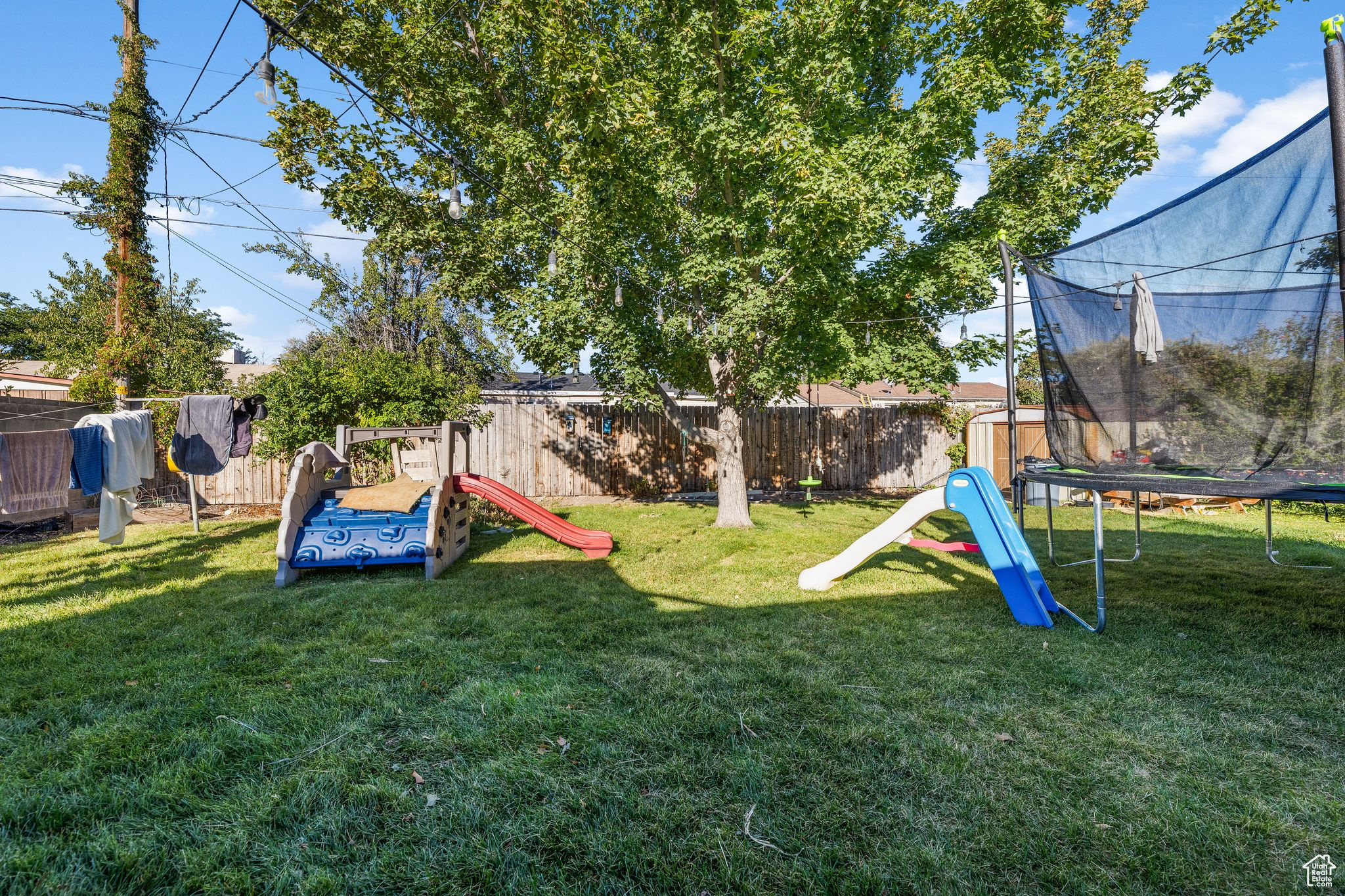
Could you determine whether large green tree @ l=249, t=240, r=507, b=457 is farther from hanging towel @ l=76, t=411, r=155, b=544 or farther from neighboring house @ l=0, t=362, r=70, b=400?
neighboring house @ l=0, t=362, r=70, b=400

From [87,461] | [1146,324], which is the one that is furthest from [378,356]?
[1146,324]

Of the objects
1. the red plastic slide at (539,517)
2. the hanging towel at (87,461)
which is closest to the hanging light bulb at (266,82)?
the hanging towel at (87,461)

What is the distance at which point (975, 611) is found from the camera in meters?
4.24

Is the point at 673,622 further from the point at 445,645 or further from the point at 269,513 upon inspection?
the point at 269,513

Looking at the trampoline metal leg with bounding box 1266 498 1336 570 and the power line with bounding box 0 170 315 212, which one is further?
the power line with bounding box 0 170 315 212

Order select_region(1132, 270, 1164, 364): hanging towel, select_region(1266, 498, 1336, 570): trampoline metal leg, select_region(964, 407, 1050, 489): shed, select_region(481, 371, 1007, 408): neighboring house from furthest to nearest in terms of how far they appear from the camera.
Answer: select_region(481, 371, 1007, 408): neighboring house
select_region(964, 407, 1050, 489): shed
select_region(1266, 498, 1336, 570): trampoline metal leg
select_region(1132, 270, 1164, 364): hanging towel

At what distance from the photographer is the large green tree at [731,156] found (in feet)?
21.0

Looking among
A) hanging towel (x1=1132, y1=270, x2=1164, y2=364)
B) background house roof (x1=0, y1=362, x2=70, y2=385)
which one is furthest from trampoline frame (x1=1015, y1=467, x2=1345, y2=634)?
background house roof (x1=0, y1=362, x2=70, y2=385)

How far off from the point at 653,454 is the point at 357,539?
7.18m

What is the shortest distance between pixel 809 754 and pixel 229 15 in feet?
24.6

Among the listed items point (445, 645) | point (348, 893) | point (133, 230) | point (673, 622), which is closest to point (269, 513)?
point (133, 230)

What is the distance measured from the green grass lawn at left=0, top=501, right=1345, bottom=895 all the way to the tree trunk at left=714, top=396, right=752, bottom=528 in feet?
11.1

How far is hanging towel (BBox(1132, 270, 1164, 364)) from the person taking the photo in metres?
3.93

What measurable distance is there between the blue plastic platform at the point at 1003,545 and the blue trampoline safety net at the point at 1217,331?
850 millimetres
